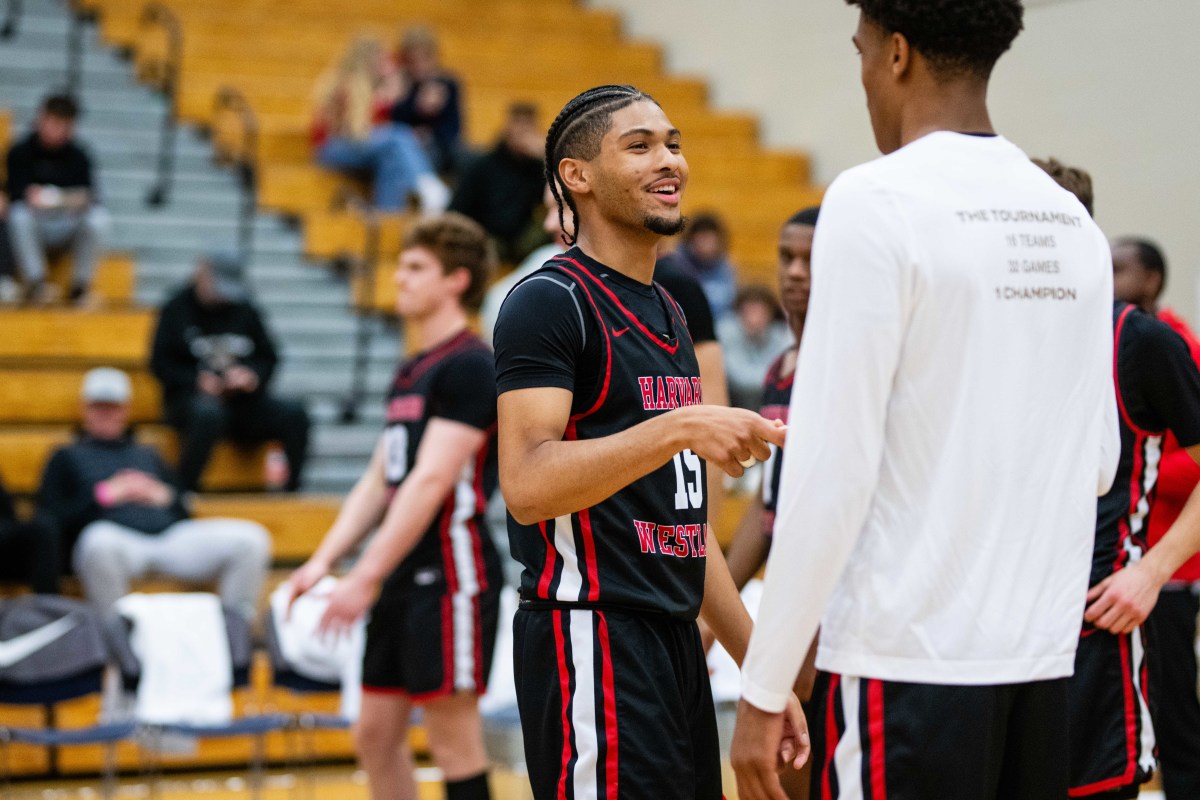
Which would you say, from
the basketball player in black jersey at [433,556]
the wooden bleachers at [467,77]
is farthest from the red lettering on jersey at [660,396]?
the wooden bleachers at [467,77]

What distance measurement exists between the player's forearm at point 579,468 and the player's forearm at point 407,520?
2.03 m

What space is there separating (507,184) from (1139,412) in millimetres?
6732

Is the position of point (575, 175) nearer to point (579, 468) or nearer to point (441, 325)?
point (579, 468)

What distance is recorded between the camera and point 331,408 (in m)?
9.81

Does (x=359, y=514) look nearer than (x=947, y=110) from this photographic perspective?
No

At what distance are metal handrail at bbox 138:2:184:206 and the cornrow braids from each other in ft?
27.5

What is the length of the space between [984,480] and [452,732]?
2.98 m

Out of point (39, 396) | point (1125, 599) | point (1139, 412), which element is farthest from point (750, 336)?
point (1125, 599)

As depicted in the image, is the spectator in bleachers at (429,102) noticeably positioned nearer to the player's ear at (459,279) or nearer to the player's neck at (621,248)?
the player's ear at (459,279)

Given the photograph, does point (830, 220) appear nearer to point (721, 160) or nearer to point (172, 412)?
point (172, 412)

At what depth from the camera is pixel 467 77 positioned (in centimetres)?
1331

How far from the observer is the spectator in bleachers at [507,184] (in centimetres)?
984

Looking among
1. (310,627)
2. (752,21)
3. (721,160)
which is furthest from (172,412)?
(752,21)

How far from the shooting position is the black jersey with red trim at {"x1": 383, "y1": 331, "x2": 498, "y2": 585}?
4758mm
